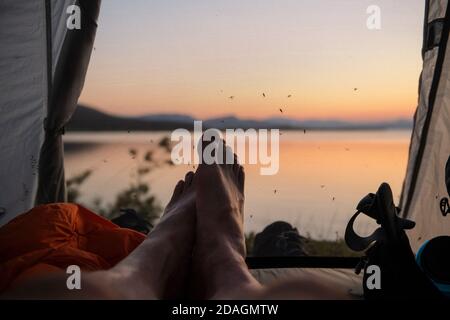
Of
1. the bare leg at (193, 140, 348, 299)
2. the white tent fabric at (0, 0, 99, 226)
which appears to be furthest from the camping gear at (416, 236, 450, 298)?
the white tent fabric at (0, 0, 99, 226)

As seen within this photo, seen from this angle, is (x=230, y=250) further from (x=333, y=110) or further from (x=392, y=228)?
(x=333, y=110)

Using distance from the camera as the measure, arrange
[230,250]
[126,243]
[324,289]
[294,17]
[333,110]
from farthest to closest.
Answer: [333,110] → [294,17] → [126,243] → [230,250] → [324,289]

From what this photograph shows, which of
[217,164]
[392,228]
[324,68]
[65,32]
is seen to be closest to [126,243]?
[217,164]

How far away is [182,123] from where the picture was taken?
1.75 meters

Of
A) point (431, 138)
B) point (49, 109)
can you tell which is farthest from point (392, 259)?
point (49, 109)

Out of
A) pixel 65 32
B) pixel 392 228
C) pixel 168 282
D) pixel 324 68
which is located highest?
pixel 65 32

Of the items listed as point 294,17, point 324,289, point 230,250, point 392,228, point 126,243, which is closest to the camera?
point 324,289

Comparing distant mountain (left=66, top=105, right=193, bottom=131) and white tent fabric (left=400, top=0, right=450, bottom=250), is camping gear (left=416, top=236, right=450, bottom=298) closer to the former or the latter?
white tent fabric (left=400, top=0, right=450, bottom=250)

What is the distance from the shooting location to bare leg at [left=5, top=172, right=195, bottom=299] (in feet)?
2.26

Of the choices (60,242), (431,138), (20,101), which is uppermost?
(20,101)

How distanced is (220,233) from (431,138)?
81 cm

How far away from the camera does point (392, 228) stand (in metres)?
0.98

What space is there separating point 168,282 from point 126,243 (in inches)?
10.5

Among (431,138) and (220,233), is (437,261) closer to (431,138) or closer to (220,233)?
(220,233)
